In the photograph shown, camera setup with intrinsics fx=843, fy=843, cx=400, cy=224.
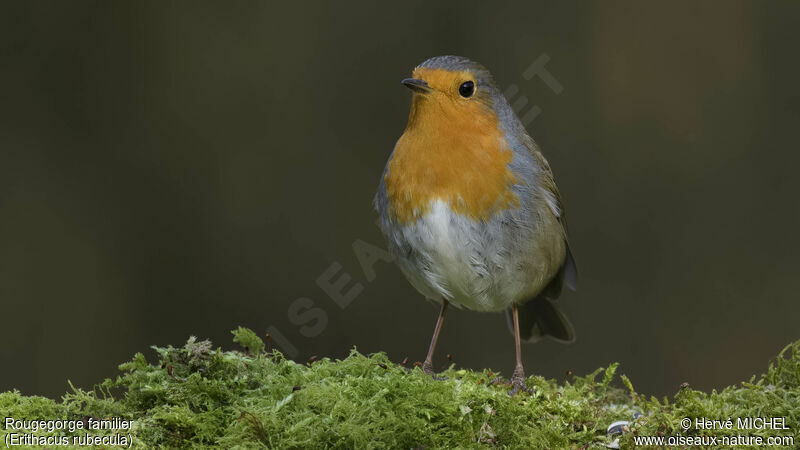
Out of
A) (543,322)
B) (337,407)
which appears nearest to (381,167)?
(543,322)

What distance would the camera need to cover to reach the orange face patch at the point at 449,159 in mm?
3312

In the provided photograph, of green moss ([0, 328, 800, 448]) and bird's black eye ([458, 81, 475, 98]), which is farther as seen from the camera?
bird's black eye ([458, 81, 475, 98])

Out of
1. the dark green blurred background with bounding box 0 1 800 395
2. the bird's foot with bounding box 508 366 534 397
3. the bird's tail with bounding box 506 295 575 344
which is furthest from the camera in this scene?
the dark green blurred background with bounding box 0 1 800 395

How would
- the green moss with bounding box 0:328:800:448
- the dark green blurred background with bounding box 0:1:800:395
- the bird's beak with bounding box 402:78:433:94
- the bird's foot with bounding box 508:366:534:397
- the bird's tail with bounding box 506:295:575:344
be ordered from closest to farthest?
the green moss with bounding box 0:328:800:448, the bird's foot with bounding box 508:366:534:397, the bird's beak with bounding box 402:78:433:94, the bird's tail with bounding box 506:295:575:344, the dark green blurred background with bounding box 0:1:800:395

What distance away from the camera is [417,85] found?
10.9 ft

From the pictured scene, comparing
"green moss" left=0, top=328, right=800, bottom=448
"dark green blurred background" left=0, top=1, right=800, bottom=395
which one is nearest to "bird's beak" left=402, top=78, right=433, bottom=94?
"green moss" left=0, top=328, right=800, bottom=448

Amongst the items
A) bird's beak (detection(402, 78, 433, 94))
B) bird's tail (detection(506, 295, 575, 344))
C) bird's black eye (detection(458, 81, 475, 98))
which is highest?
bird's black eye (detection(458, 81, 475, 98))

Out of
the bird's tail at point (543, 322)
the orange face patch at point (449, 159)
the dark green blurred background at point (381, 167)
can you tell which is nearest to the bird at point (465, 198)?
the orange face patch at point (449, 159)

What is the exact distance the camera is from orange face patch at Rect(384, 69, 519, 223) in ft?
10.9

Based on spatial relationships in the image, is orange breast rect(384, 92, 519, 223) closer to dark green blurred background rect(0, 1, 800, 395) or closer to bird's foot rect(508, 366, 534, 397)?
bird's foot rect(508, 366, 534, 397)

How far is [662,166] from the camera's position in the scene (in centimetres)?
613

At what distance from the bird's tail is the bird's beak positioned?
54.1 inches

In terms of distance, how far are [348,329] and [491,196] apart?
2.93m

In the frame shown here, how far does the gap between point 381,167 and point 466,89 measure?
2801 mm
